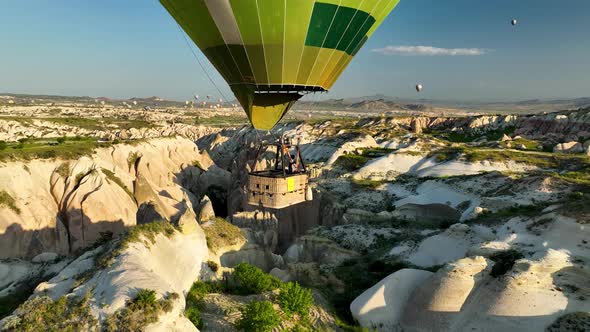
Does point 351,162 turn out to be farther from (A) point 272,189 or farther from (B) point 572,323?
(B) point 572,323

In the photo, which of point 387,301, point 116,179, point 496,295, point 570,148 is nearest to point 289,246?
point 387,301

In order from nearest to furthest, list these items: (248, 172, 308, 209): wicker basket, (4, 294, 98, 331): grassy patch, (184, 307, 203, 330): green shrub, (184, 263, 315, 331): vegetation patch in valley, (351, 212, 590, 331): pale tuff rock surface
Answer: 1. (4, 294, 98, 331): grassy patch
2. (184, 307, 203, 330): green shrub
3. (184, 263, 315, 331): vegetation patch in valley
4. (351, 212, 590, 331): pale tuff rock surface
5. (248, 172, 308, 209): wicker basket

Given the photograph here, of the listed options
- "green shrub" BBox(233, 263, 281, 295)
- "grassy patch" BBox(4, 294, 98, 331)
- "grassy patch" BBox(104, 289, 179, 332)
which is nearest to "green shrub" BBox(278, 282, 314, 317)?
"green shrub" BBox(233, 263, 281, 295)

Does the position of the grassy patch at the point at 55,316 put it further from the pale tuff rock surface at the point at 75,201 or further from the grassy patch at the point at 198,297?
the pale tuff rock surface at the point at 75,201

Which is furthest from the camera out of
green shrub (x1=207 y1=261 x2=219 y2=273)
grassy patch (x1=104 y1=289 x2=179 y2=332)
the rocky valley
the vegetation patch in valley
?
green shrub (x1=207 y1=261 x2=219 y2=273)

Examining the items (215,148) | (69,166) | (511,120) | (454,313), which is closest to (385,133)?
(215,148)

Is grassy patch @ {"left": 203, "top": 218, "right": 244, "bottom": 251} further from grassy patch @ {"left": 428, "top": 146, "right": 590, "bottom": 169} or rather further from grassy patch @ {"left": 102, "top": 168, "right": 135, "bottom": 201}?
grassy patch @ {"left": 428, "top": 146, "right": 590, "bottom": 169}

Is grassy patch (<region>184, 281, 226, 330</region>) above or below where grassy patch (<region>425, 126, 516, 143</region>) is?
below

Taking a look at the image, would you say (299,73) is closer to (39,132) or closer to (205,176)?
(205,176)
